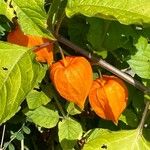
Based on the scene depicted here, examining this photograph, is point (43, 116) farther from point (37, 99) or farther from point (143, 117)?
point (143, 117)

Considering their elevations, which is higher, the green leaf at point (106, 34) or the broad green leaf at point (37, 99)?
the green leaf at point (106, 34)

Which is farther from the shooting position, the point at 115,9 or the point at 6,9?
the point at 6,9

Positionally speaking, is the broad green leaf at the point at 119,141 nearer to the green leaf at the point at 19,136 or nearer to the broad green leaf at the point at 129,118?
the broad green leaf at the point at 129,118

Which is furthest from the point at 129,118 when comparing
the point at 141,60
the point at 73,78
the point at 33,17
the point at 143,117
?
the point at 33,17

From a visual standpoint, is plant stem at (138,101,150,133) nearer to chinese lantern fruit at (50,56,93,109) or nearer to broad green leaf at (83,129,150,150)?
broad green leaf at (83,129,150,150)

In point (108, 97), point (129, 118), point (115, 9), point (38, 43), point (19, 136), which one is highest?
point (115, 9)

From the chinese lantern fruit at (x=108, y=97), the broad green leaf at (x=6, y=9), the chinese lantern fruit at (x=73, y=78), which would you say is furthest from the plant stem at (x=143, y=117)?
the broad green leaf at (x=6, y=9)
